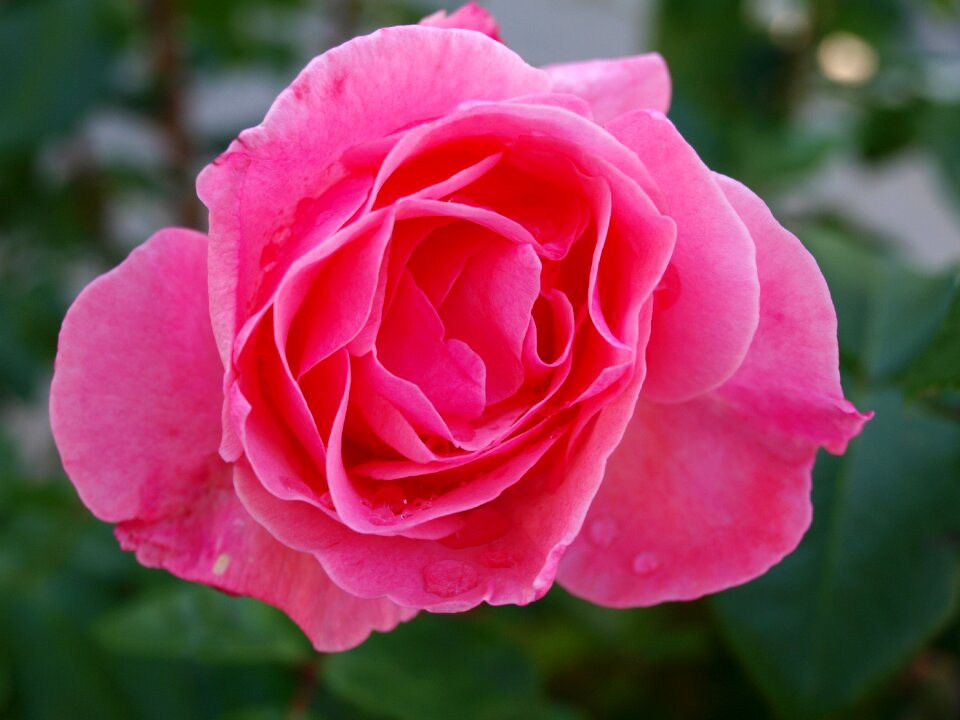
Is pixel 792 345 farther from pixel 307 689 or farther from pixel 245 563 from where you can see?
pixel 307 689

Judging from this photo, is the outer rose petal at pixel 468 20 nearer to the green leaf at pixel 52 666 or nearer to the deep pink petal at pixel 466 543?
the deep pink petal at pixel 466 543

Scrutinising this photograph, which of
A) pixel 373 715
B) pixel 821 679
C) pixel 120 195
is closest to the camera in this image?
pixel 821 679

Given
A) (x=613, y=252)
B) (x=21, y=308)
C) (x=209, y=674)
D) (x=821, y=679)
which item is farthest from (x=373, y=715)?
(x=21, y=308)

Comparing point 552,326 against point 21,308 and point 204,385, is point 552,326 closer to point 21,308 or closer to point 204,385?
point 204,385

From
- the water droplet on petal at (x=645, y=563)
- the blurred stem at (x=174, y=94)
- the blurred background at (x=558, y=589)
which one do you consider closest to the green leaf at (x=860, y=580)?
the blurred background at (x=558, y=589)

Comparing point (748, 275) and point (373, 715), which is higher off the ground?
point (748, 275)

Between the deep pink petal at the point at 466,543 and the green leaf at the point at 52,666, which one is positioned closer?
the deep pink petal at the point at 466,543

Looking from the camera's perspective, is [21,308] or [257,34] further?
[257,34]
